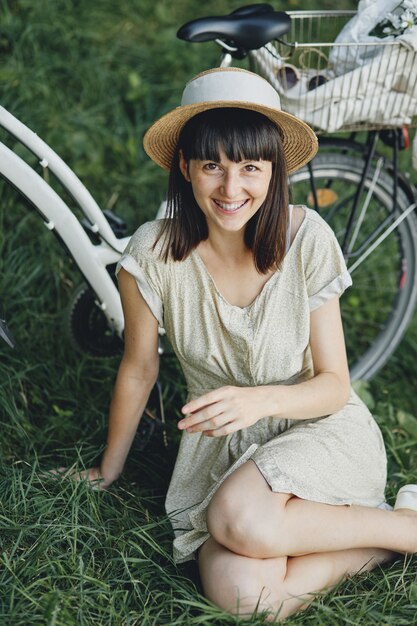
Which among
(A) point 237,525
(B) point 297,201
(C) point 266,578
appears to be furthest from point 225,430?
(B) point 297,201

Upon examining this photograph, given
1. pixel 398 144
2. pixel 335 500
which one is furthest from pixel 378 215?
pixel 335 500

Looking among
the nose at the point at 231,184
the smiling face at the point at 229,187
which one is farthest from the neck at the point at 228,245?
the nose at the point at 231,184

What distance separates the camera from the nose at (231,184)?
6.43 ft

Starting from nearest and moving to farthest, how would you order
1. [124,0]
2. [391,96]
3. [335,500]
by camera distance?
[335,500]
[391,96]
[124,0]

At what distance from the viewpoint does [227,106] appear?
192 cm

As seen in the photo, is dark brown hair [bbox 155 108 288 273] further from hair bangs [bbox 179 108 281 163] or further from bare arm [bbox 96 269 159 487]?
bare arm [bbox 96 269 159 487]

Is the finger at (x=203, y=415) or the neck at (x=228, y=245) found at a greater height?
the neck at (x=228, y=245)

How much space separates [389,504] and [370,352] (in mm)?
858

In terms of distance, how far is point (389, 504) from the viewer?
2.53 m

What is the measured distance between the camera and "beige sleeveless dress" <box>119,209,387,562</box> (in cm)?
217

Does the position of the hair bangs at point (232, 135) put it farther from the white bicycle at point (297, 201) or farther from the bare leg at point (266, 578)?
the bare leg at point (266, 578)

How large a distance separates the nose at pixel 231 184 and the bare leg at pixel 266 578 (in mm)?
953

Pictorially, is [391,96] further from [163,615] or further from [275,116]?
[163,615]

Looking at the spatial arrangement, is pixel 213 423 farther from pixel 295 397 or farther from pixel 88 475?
pixel 88 475
